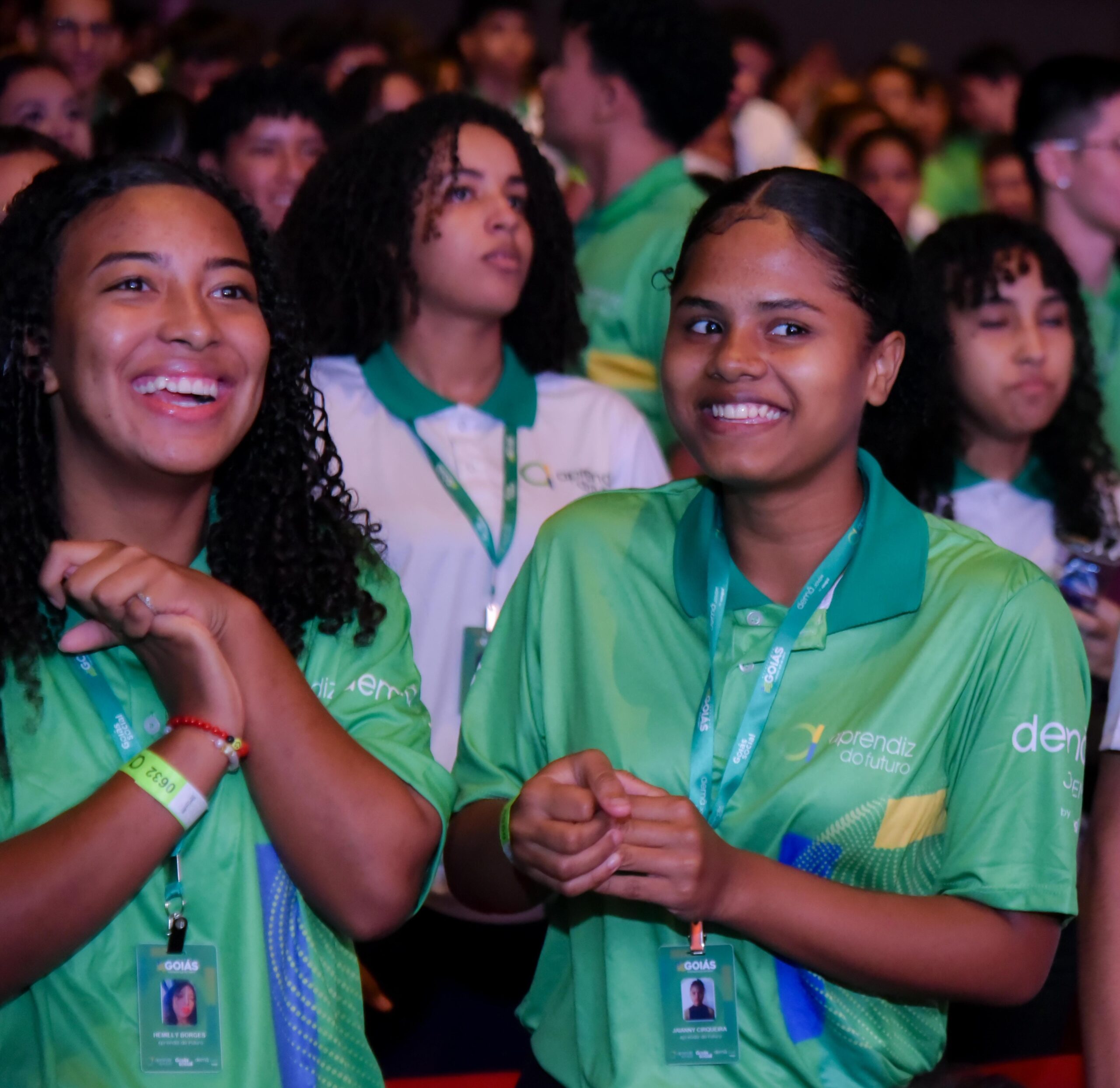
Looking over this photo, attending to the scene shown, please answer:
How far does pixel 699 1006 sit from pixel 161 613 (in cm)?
76

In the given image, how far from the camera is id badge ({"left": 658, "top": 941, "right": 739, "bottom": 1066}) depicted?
67.1 inches

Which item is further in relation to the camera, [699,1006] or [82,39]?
[82,39]

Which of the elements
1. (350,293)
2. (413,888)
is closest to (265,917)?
(413,888)

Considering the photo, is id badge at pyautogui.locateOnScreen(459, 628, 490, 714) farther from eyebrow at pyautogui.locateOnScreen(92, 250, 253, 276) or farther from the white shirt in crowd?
the white shirt in crowd

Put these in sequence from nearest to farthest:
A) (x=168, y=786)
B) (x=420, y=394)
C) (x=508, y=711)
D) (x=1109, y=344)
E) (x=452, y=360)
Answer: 1. (x=168, y=786)
2. (x=508, y=711)
3. (x=420, y=394)
4. (x=452, y=360)
5. (x=1109, y=344)

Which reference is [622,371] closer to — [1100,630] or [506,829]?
[1100,630]

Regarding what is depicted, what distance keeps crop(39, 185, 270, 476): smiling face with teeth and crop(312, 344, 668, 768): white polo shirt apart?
0.71 m

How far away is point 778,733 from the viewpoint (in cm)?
177

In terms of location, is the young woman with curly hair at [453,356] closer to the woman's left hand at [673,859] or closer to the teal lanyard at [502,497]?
the teal lanyard at [502,497]

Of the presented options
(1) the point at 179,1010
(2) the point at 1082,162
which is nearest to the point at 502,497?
(1) the point at 179,1010

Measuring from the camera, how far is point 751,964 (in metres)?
1.74

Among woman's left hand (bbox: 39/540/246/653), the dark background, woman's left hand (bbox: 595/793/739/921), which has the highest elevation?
the dark background

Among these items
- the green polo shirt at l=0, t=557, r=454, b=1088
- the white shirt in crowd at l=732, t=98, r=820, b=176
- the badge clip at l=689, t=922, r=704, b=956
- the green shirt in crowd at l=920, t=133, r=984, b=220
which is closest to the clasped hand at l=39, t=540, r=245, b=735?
the green polo shirt at l=0, t=557, r=454, b=1088

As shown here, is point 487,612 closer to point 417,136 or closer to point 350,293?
point 350,293
